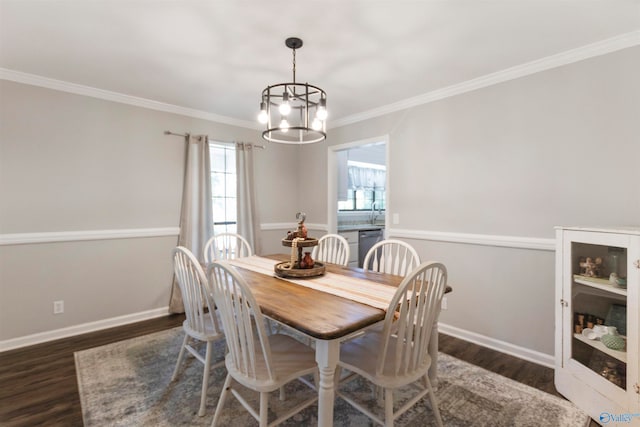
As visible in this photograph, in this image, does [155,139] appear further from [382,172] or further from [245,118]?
[382,172]

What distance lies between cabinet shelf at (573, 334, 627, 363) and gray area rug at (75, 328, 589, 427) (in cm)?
39

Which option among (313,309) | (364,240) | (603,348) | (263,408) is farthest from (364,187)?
(263,408)

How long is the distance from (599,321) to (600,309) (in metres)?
0.08

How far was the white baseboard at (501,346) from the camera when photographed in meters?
2.36

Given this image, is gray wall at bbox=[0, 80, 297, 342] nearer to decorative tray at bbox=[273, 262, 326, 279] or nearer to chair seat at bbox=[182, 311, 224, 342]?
chair seat at bbox=[182, 311, 224, 342]

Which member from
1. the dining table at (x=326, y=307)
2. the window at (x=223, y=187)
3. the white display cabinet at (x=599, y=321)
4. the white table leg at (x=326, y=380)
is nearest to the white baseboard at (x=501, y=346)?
the white display cabinet at (x=599, y=321)

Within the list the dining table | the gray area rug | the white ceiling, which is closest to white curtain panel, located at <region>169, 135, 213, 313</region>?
the white ceiling

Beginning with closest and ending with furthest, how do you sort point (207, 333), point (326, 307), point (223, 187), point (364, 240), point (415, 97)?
1. point (326, 307)
2. point (207, 333)
3. point (415, 97)
4. point (223, 187)
5. point (364, 240)

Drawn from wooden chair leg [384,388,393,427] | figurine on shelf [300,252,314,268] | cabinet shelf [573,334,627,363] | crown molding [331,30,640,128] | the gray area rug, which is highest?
crown molding [331,30,640,128]

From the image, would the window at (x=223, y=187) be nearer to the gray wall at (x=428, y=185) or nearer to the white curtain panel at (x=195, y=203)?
the white curtain panel at (x=195, y=203)

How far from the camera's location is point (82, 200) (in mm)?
2922

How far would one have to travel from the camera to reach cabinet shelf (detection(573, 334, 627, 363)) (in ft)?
5.56

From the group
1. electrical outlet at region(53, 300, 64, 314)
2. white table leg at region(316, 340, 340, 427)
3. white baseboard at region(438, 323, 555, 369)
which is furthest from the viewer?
electrical outlet at region(53, 300, 64, 314)

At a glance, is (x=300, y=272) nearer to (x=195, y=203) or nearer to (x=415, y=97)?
(x=195, y=203)
